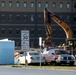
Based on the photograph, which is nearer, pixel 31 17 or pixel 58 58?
pixel 58 58

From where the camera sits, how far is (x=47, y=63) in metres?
35.3

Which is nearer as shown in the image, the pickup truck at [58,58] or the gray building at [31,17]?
the pickup truck at [58,58]

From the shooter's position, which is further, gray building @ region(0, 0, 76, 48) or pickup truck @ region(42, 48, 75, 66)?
gray building @ region(0, 0, 76, 48)

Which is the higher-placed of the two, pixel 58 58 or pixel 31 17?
pixel 31 17

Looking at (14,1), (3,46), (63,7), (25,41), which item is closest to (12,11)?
(14,1)

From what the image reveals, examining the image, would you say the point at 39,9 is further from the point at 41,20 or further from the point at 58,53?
the point at 58,53

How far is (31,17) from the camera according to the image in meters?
101

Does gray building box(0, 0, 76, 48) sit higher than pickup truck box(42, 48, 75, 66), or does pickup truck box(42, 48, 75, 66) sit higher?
gray building box(0, 0, 76, 48)

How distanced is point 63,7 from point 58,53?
67871 millimetres

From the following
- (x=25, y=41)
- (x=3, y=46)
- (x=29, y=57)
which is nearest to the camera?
(x=25, y=41)

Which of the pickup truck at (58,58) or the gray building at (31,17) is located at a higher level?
the gray building at (31,17)

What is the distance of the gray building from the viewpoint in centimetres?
9988

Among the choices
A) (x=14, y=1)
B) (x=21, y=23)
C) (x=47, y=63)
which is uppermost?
(x=14, y=1)

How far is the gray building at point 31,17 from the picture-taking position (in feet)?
328
